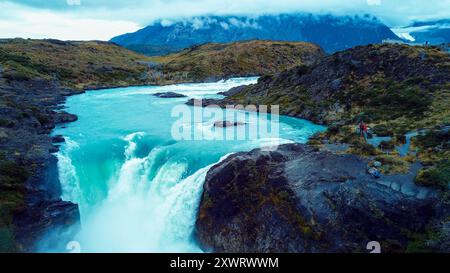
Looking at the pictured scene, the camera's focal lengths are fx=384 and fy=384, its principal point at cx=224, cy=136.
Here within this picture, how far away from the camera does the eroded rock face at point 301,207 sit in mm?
20172

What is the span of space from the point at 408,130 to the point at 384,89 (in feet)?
52.0

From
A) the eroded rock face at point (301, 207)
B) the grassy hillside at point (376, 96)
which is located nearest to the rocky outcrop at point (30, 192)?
the eroded rock face at point (301, 207)

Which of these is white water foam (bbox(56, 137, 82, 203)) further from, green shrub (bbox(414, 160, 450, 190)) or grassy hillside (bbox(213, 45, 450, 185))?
green shrub (bbox(414, 160, 450, 190))

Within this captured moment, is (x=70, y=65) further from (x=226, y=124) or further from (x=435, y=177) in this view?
(x=435, y=177)

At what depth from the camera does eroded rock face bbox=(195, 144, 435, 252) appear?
66.2ft

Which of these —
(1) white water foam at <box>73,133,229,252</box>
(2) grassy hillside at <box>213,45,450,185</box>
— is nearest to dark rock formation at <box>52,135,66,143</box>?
(1) white water foam at <box>73,133,229,252</box>

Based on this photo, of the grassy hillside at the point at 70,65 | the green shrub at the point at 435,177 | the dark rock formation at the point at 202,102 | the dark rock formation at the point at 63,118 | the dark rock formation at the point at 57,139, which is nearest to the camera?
the green shrub at the point at 435,177

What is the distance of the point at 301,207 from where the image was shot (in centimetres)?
2231

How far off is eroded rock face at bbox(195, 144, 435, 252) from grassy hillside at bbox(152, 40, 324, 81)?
9285 centimetres

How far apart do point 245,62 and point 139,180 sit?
4010 inches

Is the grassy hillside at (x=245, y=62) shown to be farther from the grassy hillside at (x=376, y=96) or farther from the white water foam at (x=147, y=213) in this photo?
the white water foam at (x=147, y=213)

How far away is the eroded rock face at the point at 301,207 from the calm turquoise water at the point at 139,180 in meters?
2.17
